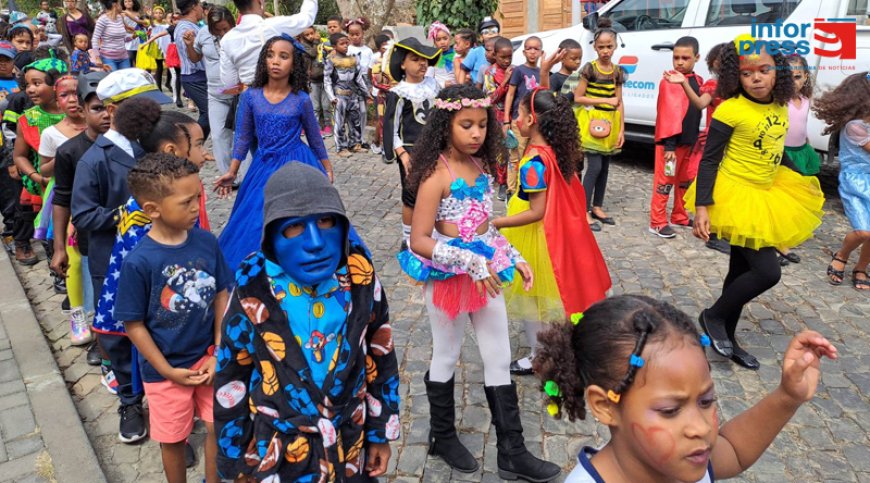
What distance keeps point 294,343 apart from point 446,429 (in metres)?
1.48

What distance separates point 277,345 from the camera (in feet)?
6.77

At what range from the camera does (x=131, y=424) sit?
366cm

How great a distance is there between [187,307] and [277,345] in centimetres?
98

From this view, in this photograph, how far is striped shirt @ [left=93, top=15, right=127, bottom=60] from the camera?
35.4 feet

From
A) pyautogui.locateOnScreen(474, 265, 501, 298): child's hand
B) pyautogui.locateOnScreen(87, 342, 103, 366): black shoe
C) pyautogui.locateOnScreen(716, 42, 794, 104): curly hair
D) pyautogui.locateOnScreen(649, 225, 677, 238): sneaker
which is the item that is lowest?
pyautogui.locateOnScreen(649, 225, 677, 238): sneaker

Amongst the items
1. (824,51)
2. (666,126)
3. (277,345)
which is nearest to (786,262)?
(666,126)

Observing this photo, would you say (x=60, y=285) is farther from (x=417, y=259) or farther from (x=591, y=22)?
(x=591, y=22)

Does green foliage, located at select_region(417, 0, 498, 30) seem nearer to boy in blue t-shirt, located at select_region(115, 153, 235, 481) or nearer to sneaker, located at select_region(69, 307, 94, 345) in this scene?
sneaker, located at select_region(69, 307, 94, 345)

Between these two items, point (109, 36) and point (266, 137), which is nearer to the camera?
point (266, 137)

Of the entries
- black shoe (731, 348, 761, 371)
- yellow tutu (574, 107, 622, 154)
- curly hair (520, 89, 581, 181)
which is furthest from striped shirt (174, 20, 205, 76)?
black shoe (731, 348, 761, 371)

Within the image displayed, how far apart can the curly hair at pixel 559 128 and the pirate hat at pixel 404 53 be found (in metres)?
2.01

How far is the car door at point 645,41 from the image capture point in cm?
766

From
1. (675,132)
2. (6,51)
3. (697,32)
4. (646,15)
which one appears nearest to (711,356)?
(675,132)

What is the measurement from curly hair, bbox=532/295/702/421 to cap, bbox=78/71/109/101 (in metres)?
3.35
